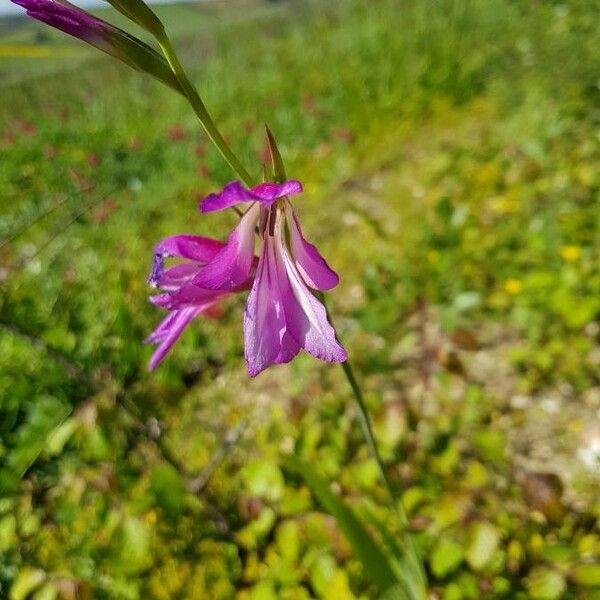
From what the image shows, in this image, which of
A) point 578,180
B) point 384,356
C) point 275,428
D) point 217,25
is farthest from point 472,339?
point 217,25

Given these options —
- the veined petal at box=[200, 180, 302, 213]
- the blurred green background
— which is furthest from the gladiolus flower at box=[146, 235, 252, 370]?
the blurred green background

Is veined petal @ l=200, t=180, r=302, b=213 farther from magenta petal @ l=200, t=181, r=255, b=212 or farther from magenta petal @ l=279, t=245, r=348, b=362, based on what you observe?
magenta petal @ l=279, t=245, r=348, b=362

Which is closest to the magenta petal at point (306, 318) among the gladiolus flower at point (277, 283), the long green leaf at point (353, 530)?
the gladiolus flower at point (277, 283)

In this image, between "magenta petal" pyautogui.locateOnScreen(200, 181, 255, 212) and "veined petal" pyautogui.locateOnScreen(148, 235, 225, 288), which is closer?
"magenta petal" pyautogui.locateOnScreen(200, 181, 255, 212)

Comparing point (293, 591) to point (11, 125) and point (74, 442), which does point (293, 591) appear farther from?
point (11, 125)

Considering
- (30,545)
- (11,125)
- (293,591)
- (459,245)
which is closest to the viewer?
(293,591)

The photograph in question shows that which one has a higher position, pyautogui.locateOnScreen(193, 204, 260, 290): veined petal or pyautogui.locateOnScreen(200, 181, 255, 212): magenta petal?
pyautogui.locateOnScreen(200, 181, 255, 212): magenta petal

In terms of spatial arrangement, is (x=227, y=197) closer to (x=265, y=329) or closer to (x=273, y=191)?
(x=273, y=191)
